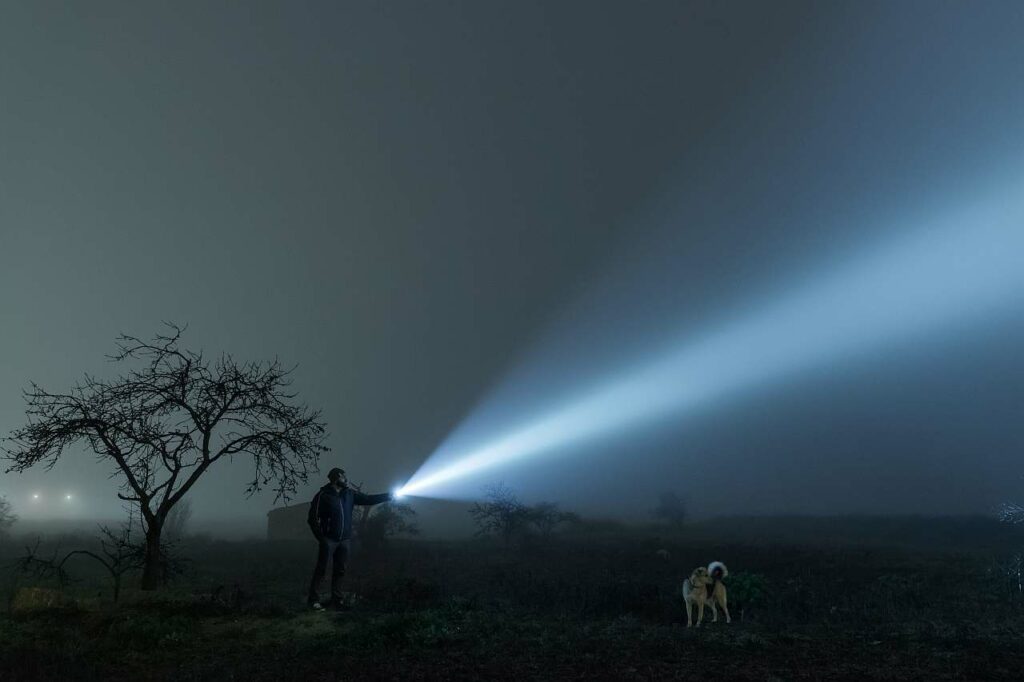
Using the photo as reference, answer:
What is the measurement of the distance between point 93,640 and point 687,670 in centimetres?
1056

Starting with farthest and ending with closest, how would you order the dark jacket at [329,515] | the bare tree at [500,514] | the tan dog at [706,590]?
the bare tree at [500,514]
the dark jacket at [329,515]
the tan dog at [706,590]

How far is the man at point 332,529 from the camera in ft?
45.5

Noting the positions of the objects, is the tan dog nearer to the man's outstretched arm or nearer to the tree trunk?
the man's outstretched arm

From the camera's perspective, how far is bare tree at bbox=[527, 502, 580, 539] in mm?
47559

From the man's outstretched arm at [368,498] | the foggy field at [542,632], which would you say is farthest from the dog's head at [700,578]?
the man's outstretched arm at [368,498]

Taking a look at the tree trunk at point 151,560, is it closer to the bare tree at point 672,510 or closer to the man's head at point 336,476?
the man's head at point 336,476

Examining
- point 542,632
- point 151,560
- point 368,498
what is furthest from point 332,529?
point 151,560

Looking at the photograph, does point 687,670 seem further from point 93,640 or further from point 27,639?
point 27,639

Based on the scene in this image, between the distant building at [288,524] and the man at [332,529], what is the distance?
53.4m

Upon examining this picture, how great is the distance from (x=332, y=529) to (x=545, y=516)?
36.9 metres

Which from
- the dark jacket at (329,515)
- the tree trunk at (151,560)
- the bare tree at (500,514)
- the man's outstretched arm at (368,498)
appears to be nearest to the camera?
the dark jacket at (329,515)

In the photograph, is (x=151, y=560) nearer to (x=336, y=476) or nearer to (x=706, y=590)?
(x=336, y=476)

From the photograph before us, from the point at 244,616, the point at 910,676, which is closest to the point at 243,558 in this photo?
the point at 244,616

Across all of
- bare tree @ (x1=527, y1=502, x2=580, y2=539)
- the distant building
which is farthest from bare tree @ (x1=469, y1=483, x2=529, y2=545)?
the distant building
